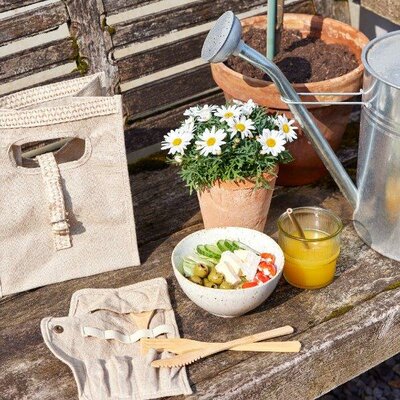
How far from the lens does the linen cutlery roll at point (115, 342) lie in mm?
1507

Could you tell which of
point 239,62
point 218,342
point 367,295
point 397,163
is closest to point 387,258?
point 367,295

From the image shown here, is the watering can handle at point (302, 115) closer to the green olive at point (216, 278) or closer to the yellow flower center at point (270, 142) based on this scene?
the yellow flower center at point (270, 142)

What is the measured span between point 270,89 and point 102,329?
725mm

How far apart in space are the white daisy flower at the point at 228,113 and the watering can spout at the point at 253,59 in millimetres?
120

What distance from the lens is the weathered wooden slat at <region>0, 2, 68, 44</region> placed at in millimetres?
1947

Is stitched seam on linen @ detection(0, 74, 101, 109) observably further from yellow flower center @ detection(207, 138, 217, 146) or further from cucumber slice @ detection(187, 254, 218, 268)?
cucumber slice @ detection(187, 254, 218, 268)

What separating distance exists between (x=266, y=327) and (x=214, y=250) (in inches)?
8.4

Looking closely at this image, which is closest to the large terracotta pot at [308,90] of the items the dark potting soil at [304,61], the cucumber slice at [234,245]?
the dark potting soil at [304,61]

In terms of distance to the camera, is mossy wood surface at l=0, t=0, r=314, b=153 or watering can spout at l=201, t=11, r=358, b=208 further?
mossy wood surface at l=0, t=0, r=314, b=153

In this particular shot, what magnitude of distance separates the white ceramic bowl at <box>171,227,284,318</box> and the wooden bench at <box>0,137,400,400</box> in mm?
64

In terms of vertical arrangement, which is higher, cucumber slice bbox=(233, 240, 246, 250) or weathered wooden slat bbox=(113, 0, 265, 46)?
weathered wooden slat bbox=(113, 0, 265, 46)

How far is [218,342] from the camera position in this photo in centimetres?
162

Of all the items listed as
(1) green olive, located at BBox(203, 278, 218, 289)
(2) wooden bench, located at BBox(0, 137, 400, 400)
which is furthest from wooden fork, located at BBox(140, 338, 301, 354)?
(1) green olive, located at BBox(203, 278, 218, 289)

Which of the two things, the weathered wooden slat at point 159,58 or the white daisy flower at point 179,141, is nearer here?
the white daisy flower at point 179,141
